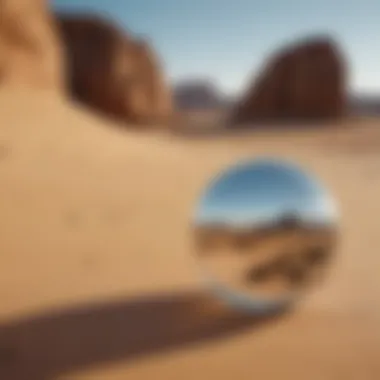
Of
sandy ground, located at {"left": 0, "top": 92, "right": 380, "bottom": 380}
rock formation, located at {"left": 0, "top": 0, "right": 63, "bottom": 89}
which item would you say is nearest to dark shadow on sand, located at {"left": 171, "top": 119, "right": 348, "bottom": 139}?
rock formation, located at {"left": 0, "top": 0, "right": 63, "bottom": 89}

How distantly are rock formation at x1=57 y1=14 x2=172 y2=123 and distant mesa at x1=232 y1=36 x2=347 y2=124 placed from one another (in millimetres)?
1858

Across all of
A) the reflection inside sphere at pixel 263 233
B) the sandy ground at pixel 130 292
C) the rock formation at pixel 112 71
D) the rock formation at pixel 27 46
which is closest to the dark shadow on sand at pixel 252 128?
the rock formation at pixel 112 71

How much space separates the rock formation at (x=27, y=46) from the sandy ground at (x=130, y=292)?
0.81 meters

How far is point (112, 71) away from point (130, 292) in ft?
27.1

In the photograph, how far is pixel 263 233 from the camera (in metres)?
1.92

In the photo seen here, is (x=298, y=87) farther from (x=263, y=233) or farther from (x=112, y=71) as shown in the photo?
(x=263, y=233)

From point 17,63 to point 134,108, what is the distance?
5.68 meters

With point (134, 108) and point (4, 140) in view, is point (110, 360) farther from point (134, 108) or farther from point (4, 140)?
point (134, 108)

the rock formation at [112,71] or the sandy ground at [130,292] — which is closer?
the sandy ground at [130,292]

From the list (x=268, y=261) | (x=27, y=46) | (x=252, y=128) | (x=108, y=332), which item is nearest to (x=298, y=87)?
(x=252, y=128)

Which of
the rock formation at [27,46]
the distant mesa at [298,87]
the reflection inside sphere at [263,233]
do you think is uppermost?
the distant mesa at [298,87]

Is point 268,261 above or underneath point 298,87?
underneath

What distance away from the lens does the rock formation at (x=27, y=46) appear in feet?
15.5

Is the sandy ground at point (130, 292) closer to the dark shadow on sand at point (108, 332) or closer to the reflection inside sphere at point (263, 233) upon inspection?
the dark shadow on sand at point (108, 332)
